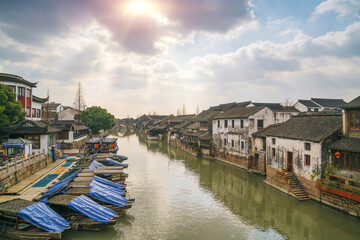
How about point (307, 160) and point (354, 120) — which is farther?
point (307, 160)

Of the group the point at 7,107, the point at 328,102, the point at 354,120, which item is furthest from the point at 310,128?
the point at 328,102

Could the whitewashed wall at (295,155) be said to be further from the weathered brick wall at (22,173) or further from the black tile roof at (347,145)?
the weathered brick wall at (22,173)

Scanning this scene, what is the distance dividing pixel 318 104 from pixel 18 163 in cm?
7176

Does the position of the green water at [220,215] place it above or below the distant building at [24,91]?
below

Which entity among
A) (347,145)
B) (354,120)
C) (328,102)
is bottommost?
(347,145)

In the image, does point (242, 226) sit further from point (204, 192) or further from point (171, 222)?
point (204, 192)

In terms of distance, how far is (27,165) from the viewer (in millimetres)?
23359

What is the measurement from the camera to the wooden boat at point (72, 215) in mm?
14172

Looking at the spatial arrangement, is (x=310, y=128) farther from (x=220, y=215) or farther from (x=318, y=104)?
(x=318, y=104)

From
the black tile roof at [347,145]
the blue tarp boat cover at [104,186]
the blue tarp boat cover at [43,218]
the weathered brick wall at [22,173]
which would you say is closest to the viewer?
the blue tarp boat cover at [43,218]

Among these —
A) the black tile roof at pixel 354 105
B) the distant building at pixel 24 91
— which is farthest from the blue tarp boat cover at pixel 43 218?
the distant building at pixel 24 91

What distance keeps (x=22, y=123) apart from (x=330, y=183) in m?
34.2

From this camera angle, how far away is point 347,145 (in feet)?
59.8

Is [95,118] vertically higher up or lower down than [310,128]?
higher up
